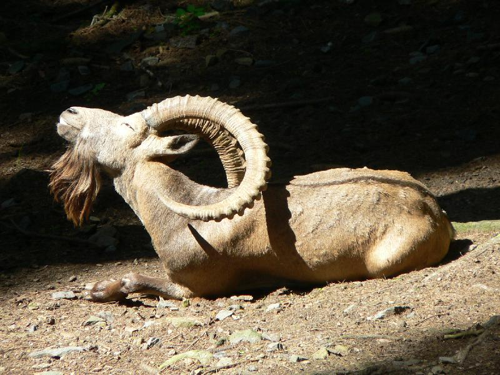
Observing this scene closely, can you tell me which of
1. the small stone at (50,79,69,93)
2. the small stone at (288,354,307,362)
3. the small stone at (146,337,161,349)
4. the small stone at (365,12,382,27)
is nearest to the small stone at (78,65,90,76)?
the small stone at (50,79,69,93)

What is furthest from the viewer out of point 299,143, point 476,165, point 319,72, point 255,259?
point 319,72

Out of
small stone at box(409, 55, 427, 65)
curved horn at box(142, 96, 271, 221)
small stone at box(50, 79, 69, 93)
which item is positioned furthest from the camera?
small stone at box(50, 79, 69, 93)

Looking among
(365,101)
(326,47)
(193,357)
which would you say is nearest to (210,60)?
(326,47)

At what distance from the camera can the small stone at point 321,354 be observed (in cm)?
468

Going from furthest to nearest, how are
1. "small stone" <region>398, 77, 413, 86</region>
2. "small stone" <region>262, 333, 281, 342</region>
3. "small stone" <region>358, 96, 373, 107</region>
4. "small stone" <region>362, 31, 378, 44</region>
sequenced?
"small stone" <region>362, 31, 378, 44</region> < "small stone" <region>398, 77, 413, 86</region> < "small stone" <region>358, 96, 373, 107</region> < "small stone" <region>262, 333, 281, 342</region>

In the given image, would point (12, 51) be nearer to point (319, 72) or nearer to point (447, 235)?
point (319, 72)

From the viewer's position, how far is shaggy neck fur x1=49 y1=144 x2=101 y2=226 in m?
6.68

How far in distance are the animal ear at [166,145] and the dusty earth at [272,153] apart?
1223 millimetres

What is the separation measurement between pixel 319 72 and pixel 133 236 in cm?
456

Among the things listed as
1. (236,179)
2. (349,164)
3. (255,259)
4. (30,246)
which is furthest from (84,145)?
(349,164)

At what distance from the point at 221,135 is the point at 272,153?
149 inches

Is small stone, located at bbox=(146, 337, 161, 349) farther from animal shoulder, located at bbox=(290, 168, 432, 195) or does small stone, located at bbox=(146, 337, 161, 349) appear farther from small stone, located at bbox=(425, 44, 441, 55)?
small stone, located at bbox=(425, 44, 441, 55)

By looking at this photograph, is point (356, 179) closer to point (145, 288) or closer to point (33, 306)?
point (145, 288)

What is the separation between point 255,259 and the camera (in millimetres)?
6250
